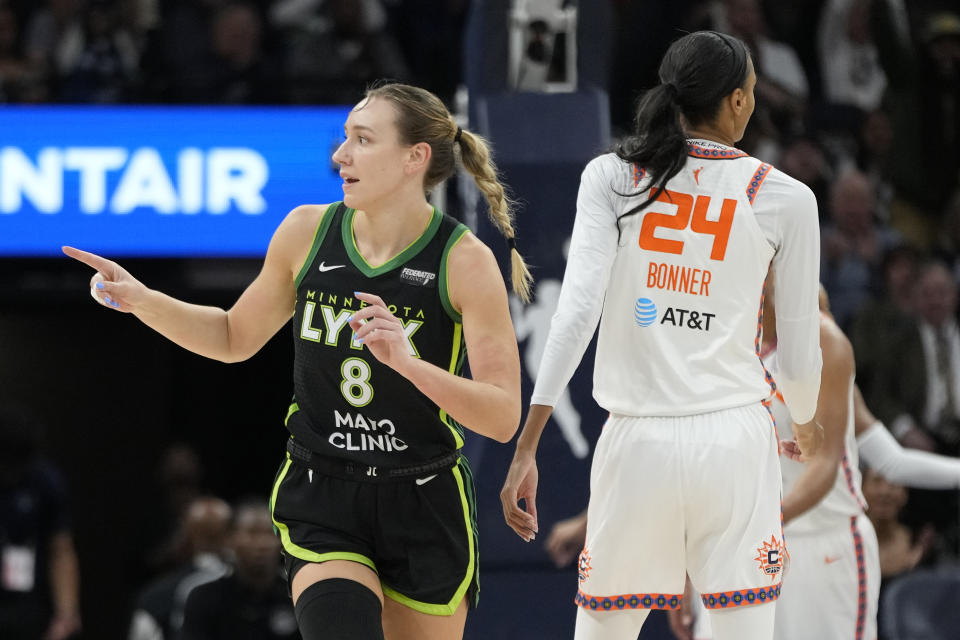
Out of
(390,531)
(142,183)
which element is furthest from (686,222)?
(142,183)

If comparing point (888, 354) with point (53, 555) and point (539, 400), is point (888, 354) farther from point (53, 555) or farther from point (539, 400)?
point (539, 400)

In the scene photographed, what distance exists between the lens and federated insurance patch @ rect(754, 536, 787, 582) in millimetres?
3148

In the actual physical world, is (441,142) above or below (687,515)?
above

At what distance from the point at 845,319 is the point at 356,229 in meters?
5.57

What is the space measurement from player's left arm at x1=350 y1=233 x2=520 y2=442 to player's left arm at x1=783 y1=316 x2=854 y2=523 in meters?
1.17

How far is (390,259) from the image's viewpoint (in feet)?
10.7

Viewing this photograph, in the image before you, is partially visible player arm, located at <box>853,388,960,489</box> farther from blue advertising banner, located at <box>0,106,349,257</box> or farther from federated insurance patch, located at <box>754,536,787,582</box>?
blue advertising banner, located at <box>0,106,349,257</box>

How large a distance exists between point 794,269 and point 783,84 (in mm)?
6500

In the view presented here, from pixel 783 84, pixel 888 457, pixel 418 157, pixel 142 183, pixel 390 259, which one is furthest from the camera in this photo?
pixel 783 84

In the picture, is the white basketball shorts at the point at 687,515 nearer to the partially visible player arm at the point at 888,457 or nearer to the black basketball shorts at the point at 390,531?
the black basketball shorts at the point at 390,531

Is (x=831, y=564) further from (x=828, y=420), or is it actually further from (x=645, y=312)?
(x=645, y=312)

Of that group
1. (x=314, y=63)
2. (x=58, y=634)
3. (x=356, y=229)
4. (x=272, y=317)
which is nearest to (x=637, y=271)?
(x=356, y=229)

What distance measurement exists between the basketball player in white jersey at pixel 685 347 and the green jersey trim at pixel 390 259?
Result: 1.13ft

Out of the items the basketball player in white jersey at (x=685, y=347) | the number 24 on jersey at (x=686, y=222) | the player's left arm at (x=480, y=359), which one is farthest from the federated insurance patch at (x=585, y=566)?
the number 24 on jersey at (x=686, y=222)
